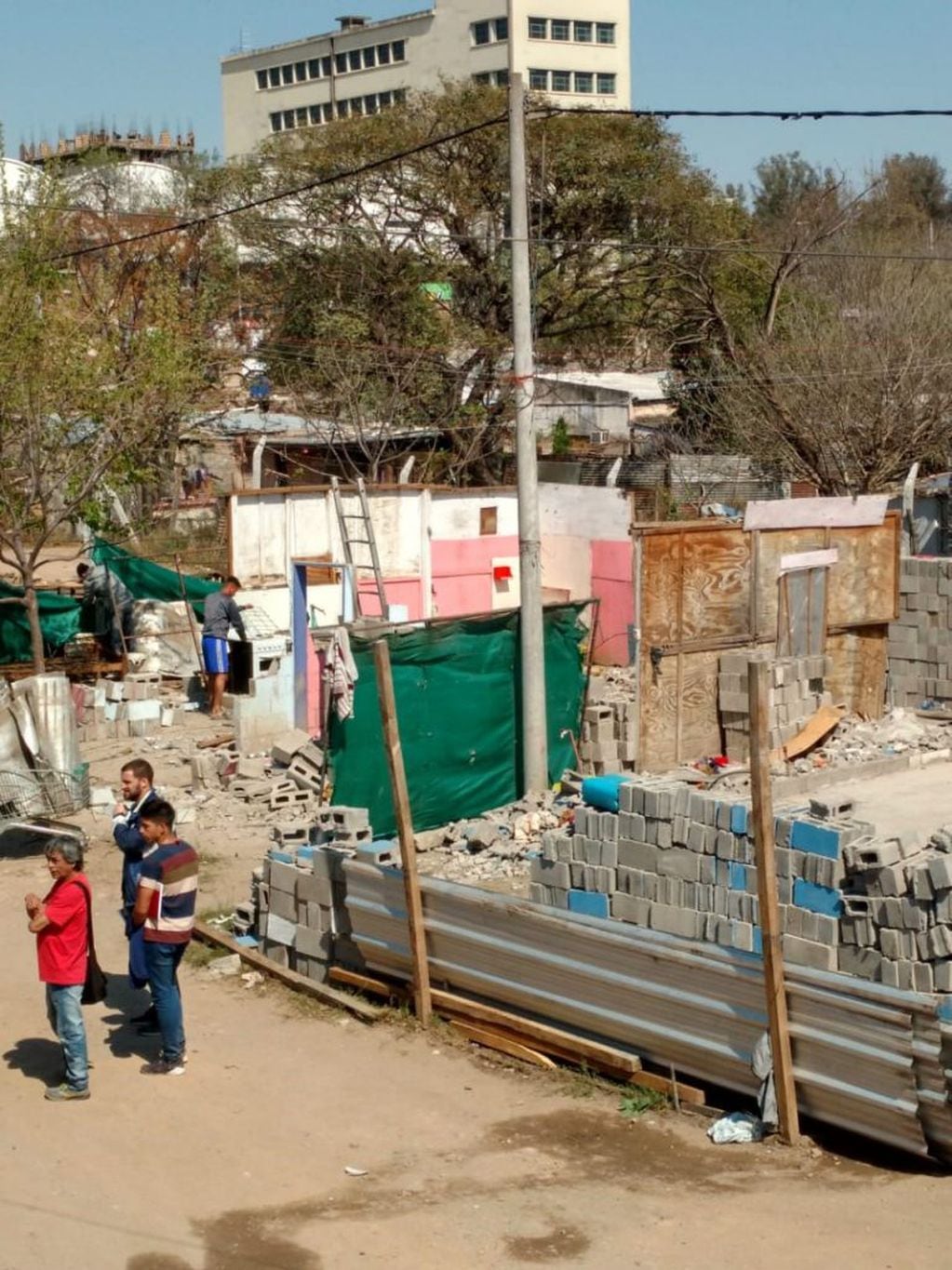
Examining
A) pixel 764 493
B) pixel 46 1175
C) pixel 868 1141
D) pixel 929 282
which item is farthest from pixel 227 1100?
pixel 929 282

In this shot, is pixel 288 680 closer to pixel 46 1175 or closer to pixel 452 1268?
pixel 46 1175

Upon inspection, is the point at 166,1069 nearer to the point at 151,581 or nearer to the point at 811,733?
the point at 811,733

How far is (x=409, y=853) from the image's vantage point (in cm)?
852

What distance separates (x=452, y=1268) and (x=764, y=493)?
73.5 ft

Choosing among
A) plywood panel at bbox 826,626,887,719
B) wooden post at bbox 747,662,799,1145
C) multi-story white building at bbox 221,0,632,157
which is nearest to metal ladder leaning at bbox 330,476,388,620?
plywood panel at bbox 826,626,887,719

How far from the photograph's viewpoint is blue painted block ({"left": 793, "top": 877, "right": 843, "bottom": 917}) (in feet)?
28.2

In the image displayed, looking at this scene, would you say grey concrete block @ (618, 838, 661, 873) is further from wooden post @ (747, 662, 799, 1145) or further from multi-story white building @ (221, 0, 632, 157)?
multi-story white building @ (221, 0, 632, 157)

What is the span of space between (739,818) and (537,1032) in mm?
1866

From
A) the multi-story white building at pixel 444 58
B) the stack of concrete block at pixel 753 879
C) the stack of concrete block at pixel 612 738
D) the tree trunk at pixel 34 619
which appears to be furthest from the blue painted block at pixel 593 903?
the multi-story white building at pixel 444 58

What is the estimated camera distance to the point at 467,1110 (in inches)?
309

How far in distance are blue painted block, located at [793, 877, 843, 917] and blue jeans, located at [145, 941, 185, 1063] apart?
11.0 feet

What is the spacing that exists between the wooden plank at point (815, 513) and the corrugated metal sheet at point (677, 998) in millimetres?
7622

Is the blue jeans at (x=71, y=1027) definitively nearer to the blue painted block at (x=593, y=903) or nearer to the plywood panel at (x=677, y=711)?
the blue painted block at (x=593, y=903)

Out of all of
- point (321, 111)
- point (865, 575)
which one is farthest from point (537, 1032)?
point (321, 111)
